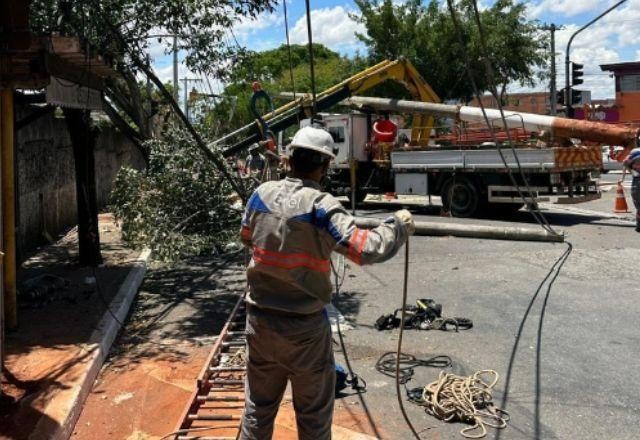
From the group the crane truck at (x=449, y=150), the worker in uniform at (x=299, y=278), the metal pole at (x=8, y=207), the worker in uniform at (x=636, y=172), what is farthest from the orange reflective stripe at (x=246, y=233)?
the worker in uniform at (x=636, y=172)

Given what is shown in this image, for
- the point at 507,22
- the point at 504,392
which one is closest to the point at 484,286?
the point at 504,392

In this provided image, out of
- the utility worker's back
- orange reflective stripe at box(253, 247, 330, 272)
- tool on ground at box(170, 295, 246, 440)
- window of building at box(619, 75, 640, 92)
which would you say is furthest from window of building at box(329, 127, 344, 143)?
window of building at box(619, 75, 640, 92)

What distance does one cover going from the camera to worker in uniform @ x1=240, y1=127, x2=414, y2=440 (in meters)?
3.12

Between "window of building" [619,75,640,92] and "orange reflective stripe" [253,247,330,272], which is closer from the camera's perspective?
"orange reflective stripe" [253,247,330,272]

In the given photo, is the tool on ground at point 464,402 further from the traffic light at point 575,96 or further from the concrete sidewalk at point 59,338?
the traffic light at point 575,96

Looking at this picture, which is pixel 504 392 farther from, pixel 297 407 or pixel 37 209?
pixel 37 209

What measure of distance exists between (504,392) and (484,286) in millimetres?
3609

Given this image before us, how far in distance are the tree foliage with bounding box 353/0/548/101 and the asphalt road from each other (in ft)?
56.2

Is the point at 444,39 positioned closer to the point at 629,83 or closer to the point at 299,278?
the point at 629,83

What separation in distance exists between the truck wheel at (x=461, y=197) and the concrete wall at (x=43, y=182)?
8683 millimetres

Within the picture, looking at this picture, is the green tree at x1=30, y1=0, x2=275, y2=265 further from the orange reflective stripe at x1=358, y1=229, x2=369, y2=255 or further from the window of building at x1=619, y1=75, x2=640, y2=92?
the window of building at x1=619, y1=75, x2=640, y2=92

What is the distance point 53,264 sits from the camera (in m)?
9.91

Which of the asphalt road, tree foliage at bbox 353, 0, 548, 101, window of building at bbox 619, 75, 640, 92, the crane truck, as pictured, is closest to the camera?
the asphalt road

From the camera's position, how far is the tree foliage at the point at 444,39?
27344mm
